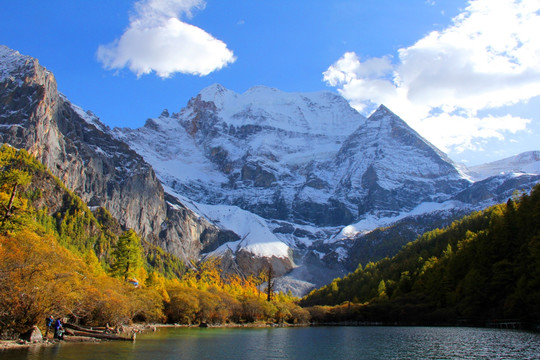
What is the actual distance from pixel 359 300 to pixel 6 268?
130040mm

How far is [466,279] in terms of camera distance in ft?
303

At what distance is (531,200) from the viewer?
84.9 m

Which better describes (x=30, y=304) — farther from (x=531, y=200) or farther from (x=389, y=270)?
(x=389, y=270)

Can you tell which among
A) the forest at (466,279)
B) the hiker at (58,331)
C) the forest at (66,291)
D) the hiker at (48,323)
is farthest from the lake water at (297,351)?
the forest at (466,279)

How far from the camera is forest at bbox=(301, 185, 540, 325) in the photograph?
2970 inches

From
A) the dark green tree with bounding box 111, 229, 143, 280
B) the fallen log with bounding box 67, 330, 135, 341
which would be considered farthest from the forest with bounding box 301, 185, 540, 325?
the dark green tree with bounding box 111, 229, 143, 280

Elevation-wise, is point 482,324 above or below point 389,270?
below

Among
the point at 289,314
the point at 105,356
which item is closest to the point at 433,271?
the point at 289,314

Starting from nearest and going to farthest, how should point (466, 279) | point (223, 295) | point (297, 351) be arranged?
point (297, 351) < point (466, 279) < point (223, 295)

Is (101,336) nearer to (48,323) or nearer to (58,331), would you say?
(58,331)

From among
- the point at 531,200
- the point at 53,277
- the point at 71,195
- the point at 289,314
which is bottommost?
the point at 289,314

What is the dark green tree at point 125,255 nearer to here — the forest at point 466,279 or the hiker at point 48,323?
the hiker at point 48,323

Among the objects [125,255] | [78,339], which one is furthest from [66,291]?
[125,255]

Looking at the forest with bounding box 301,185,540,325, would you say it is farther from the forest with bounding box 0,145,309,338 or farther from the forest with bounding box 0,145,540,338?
the forest with bounding box 0,145,309,338
